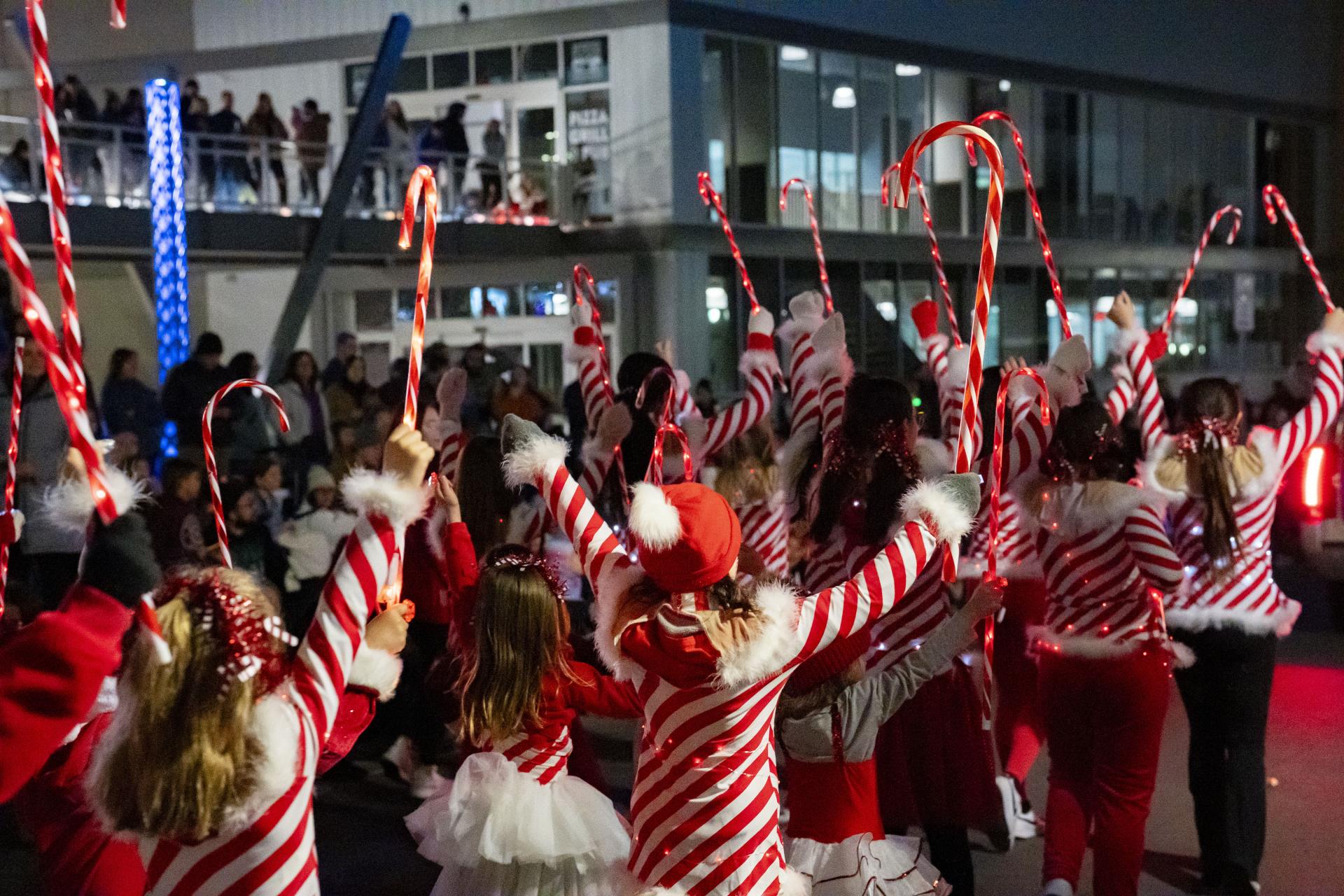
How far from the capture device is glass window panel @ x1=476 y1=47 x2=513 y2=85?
71.9 feet

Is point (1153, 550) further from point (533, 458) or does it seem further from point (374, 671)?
point (374, 671)

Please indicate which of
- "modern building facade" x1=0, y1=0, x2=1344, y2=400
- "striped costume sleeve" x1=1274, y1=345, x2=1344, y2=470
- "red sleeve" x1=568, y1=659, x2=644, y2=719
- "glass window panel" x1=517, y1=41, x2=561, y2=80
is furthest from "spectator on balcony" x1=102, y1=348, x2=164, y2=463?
"glass window panel" x1=517, y1=41, x2=561, y2=80

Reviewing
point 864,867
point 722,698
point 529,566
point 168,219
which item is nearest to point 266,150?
point 168,219

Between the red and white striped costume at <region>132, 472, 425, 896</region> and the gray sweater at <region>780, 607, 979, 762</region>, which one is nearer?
the red and white striped costume at <region>132, 472, 425, 896</region>

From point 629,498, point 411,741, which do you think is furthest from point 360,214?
point 629,498

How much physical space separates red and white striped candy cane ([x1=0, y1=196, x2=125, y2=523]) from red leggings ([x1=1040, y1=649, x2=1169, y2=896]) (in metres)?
3.49

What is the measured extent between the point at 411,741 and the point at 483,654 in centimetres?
328

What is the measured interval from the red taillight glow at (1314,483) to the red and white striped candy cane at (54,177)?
9.61 metres

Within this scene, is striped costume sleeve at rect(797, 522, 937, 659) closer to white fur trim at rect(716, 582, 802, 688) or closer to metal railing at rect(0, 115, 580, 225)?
white fur trim at rect(716, 582, 802, 688)

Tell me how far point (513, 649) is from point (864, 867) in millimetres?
1222

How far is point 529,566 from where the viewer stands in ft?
14.5

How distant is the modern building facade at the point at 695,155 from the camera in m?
20.4

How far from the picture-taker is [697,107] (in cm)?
2061

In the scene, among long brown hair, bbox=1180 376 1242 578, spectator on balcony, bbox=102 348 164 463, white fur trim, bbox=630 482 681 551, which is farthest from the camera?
spectator on balcony, bbox=102 348 164 463
